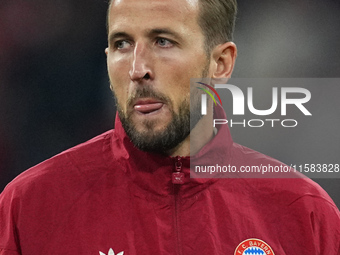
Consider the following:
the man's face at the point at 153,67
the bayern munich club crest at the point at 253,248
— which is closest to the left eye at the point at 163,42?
the man's face at the point at 153,67

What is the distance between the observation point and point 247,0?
2.71 meters

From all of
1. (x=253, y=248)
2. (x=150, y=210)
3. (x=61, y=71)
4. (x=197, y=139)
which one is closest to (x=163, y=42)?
(x=197, y=139)

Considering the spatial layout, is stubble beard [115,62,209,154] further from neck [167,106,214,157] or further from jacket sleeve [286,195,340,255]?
jacket sleeve [286,195,340,255]

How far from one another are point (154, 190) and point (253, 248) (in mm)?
287

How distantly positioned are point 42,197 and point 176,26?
0.56 meters

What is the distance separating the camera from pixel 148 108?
1221 mm

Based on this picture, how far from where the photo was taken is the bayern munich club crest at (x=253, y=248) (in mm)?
1249

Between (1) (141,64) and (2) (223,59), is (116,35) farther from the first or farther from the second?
(2) (223,59)

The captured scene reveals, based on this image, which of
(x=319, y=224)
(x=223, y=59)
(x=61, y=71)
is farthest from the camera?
(x=61, y=71)

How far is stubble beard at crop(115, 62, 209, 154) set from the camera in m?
1.23

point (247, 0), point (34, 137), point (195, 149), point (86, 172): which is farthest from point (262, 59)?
point (86, 172)

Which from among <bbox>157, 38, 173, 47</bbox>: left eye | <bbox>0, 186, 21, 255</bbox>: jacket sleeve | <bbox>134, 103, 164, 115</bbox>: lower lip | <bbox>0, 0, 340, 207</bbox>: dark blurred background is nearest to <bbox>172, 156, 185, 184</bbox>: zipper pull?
<bbox>134, 103, 164, 115</bbox>: lower lip

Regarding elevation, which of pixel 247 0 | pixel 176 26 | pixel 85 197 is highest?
pixel 247 0

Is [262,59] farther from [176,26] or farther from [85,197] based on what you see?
[85,197]
